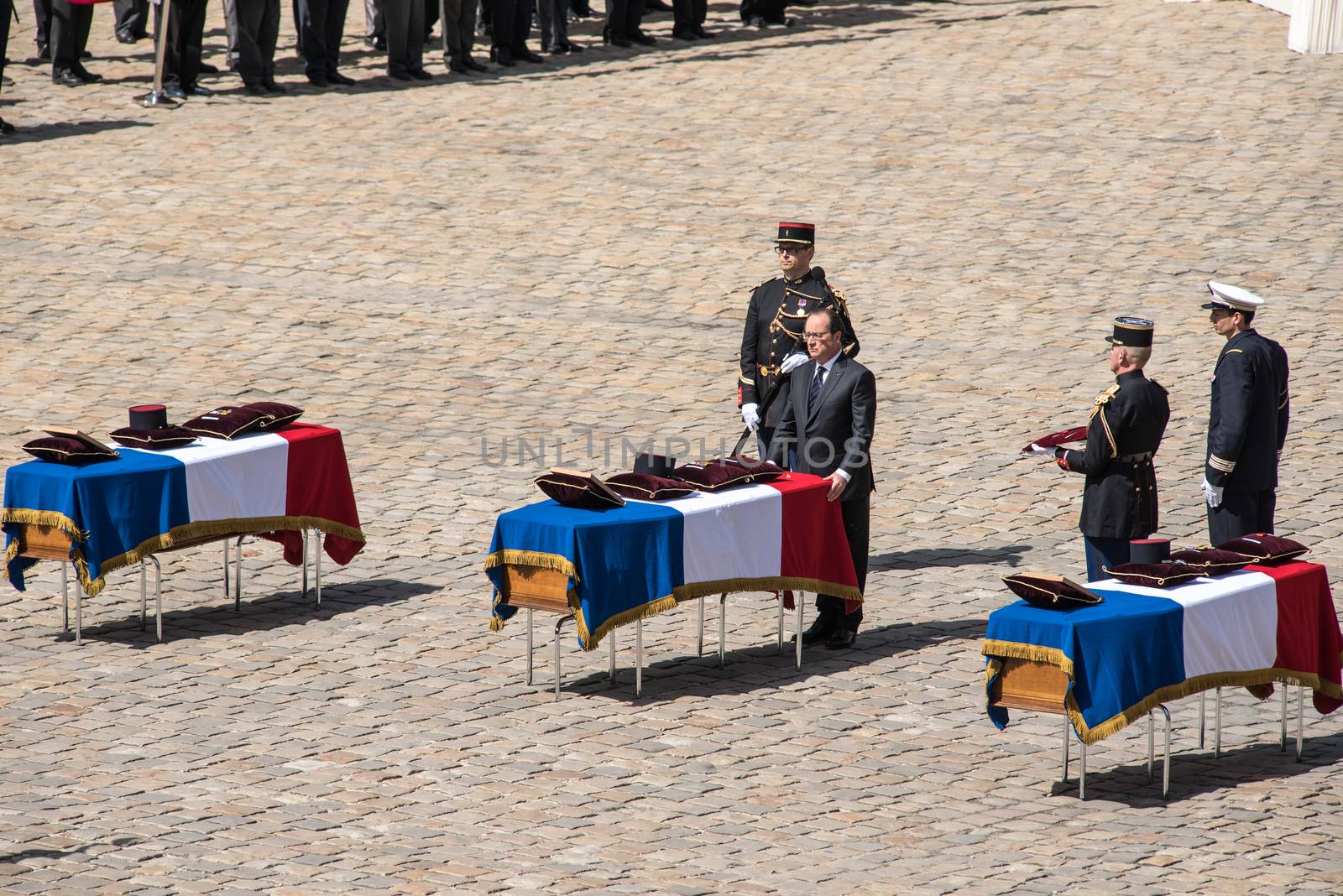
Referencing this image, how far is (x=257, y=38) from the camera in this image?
22312 mm

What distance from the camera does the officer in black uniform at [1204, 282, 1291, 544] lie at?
33.5ft

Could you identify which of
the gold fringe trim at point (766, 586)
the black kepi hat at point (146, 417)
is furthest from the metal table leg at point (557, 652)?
the black kepi hat at point (146, 417)

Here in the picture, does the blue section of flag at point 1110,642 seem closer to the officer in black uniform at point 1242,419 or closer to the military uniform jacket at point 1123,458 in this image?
the military uniform jacket at point 1123,458

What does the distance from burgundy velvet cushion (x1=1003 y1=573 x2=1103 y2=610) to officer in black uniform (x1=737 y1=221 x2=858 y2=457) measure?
9.95 ft

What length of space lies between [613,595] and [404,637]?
5.31 ft

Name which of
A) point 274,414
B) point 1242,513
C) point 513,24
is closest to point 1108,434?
point 1242,513

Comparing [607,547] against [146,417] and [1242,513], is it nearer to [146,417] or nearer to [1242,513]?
[146,417]

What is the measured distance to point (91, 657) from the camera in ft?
33.5

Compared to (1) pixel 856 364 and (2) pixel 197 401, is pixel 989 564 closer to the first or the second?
(1) pixel 856 364

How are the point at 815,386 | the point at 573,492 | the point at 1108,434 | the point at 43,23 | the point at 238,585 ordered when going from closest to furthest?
1. the point at 1108,434
2. the point at 573,492
3. the point at 815,386
4. the point at 238,585
5. the point at 43,23

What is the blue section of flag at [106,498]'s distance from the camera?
33.1ft

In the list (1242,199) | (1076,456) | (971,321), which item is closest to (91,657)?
(1076,456)

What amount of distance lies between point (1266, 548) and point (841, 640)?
2.45m

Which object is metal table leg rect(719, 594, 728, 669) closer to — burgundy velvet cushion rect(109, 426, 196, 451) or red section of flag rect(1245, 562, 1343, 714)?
red section of flag rect(1245, 562, 1343, 714)
